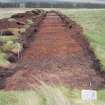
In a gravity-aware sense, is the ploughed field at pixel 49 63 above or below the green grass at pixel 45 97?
below

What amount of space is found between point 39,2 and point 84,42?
44.0 metres

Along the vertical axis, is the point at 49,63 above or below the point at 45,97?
below

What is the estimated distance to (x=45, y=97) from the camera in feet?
32.7

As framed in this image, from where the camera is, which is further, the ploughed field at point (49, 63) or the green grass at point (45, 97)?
the ploughed field at point (49, 63)

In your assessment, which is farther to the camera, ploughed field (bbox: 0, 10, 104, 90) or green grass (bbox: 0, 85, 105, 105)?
ploughed field (bbox: 0, 10, 104, 90)

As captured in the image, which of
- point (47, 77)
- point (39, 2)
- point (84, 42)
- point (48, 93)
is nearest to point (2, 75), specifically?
point (47, 77)

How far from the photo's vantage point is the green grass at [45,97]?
941 centimetres

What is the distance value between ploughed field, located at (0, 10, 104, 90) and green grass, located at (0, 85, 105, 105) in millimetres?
688

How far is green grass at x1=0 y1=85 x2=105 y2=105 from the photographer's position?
30.9 feet

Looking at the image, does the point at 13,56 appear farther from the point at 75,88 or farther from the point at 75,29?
the point at 75,29

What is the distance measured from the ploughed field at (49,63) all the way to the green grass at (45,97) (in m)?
0.69

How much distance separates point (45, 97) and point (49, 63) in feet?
19.3

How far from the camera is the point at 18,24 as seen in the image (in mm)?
28469

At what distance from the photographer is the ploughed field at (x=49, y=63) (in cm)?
1287
